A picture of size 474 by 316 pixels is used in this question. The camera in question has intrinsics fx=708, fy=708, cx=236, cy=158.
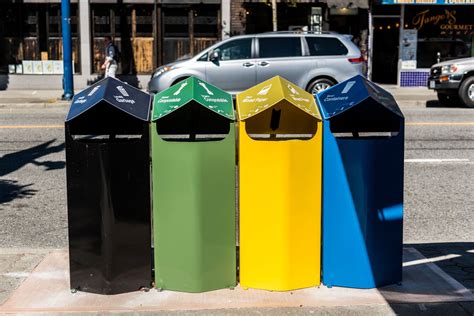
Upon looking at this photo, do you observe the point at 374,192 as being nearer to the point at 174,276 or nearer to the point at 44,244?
the point at 174,276

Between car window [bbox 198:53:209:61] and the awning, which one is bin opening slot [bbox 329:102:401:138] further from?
the awning

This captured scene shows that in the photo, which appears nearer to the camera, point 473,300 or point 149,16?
point 473,300

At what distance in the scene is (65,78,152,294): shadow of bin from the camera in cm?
488

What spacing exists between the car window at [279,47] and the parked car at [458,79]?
153 inches

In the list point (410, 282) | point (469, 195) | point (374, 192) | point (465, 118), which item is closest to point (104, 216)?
point (374, 192)

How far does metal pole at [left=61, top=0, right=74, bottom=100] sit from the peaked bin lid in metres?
14.8

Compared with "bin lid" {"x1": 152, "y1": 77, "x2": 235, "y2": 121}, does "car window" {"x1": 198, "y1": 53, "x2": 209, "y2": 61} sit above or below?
above

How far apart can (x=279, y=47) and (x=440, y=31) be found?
8.07m

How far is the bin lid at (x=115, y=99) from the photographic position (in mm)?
4844

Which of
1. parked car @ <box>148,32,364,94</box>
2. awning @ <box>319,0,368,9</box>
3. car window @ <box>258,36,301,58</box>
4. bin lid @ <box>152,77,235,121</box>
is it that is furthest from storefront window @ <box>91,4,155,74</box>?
bin lid @ <box>152,77,235,121</box>

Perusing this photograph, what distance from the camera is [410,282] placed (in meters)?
5.29

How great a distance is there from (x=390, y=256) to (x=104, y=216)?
2065mm

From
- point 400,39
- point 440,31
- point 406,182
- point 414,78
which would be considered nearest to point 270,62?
point 400,39

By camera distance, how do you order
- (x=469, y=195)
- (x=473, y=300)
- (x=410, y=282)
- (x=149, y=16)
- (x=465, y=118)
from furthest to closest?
(x=149, y=16) → (x=465, y=118) → (x=469, y=195) → (x=410, y=282) → (x=473, y=300)
